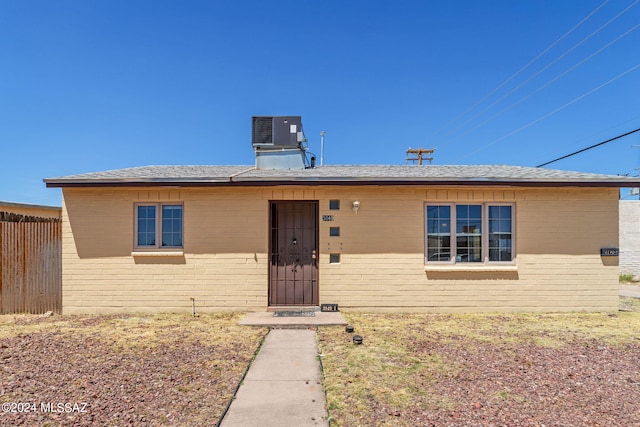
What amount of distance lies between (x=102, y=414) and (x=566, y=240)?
28.9ft

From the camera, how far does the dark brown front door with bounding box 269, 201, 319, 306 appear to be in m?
7.71

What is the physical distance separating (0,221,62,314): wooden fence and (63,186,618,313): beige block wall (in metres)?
0.25

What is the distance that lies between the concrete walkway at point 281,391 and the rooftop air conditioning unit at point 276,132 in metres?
5.89

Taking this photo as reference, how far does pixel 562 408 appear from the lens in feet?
11.4

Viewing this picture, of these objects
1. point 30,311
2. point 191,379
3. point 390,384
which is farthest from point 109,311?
point 390,384

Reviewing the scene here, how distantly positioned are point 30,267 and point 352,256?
22.4 feet

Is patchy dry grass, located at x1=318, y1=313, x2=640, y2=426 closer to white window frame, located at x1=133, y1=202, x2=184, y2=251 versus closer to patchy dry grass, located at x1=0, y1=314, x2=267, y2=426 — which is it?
patchy dry grass, located at x1=0, y1=314, x2=267, y2=426

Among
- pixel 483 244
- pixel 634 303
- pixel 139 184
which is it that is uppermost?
pixel 139 184

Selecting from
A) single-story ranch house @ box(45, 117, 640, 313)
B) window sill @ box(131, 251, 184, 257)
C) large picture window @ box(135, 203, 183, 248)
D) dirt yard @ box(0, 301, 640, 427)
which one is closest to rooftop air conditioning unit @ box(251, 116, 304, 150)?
single-story ranch house @ box(45, 117, 640, 313)

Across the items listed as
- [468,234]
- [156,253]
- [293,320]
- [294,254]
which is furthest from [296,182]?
[468,234]

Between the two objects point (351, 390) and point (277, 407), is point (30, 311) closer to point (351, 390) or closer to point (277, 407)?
point (277, 407)

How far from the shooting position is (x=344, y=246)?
7625mm

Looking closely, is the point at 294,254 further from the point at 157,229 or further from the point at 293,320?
the point at 157,229

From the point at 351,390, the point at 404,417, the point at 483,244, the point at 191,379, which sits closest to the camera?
A: the point at 404,417
